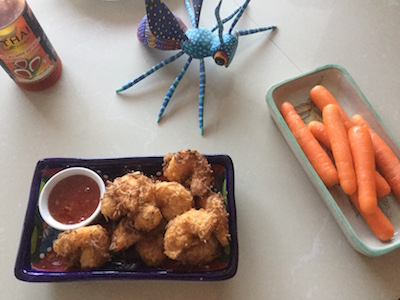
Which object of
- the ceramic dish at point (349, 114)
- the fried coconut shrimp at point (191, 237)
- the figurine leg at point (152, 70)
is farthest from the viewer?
the figurine leg at point (152, 70)

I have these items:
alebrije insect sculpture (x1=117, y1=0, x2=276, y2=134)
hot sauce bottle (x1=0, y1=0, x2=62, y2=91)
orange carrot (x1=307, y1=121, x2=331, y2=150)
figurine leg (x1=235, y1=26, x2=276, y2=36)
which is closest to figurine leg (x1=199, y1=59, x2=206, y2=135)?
alebrije insect sculpture (x1=117, y1=0, x2=276, y2=134)

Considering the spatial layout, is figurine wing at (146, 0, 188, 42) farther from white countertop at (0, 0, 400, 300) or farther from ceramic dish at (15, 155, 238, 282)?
ceramic dish at (15, 155, 238, 282)

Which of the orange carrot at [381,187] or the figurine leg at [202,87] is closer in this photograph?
the orange carrot at [381,187]

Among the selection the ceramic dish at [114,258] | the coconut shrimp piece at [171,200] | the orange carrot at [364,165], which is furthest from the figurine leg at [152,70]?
the orange carrot at [364,165]

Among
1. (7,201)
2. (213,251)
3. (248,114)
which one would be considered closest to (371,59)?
(248,114)

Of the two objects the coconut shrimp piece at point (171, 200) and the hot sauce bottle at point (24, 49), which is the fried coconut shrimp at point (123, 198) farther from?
the hot sauce bottle at point (24, 49)

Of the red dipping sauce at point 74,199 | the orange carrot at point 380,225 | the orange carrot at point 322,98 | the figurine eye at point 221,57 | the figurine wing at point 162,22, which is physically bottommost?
the orange carrot at point 380,225

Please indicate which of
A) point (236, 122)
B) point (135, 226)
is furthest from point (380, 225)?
point (135, 226)

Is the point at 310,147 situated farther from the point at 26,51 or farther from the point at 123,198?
the point at 26,51
